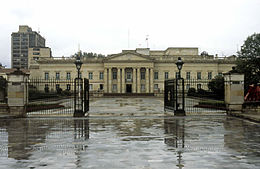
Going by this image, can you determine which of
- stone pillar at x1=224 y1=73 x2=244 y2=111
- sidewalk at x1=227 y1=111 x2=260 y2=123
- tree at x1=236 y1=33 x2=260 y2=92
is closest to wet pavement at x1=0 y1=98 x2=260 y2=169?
sidewalk at x1=227 y1=111 x2=260 y2=123

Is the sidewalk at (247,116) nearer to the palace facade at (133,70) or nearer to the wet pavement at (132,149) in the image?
the wet pavement at (132,149)

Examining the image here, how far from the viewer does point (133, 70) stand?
79.8 meters

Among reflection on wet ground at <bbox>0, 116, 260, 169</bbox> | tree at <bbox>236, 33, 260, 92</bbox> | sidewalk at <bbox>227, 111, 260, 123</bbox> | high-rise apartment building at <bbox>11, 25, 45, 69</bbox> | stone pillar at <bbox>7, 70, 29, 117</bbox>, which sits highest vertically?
high-rise apartment building at <bbox>11, 25, 45, 69</bbox>

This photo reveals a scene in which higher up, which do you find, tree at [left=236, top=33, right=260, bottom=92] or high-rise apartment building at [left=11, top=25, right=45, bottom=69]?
high-rise apartment building at [left=11, top=25, right=45, bottom=69]

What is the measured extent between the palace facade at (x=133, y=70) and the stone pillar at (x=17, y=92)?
61367 millimetres

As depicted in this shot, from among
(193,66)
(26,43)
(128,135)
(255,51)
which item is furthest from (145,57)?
(26,43)

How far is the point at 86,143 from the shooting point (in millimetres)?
9258

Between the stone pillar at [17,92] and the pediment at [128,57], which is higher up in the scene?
the pediment at [128,57]

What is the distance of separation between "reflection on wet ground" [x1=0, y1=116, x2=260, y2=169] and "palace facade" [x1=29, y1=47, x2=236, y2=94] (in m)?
67.9

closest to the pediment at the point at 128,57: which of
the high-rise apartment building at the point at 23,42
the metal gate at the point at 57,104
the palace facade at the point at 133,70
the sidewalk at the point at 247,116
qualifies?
the palace facade at the point at 133,70

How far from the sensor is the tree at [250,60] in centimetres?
3916

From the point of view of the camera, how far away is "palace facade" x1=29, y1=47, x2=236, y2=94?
7956 cm

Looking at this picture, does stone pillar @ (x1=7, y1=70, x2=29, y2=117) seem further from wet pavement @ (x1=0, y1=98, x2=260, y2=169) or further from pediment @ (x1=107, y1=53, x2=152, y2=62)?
pediment @ (x1=107, y1=53, x2=152, y2=62)

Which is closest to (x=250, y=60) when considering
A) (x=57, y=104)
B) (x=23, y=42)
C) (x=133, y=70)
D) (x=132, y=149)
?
(x=57, y=104)
